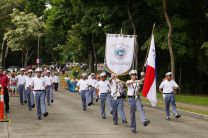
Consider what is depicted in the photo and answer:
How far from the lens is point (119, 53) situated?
23.8 m

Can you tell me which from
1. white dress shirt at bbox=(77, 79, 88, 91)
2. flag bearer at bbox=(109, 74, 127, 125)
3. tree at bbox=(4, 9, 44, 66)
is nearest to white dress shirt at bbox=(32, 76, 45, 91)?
flag bearer at bbox=(109, 74, 127, 125)

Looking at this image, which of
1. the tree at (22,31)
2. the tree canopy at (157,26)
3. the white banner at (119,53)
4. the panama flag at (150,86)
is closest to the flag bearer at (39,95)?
the white banner at (119,53)

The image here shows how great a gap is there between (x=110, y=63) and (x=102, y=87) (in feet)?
9.53

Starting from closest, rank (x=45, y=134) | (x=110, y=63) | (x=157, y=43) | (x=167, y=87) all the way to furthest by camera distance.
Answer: (x=45, y=134) → (x=167, y=87) → (x=110, y=63) → (x=157, y=43)

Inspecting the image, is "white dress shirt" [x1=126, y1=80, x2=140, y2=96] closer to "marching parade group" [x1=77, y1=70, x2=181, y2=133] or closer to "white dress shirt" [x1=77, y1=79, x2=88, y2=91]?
"marching parade group" [x1=77, y1=70, x2=181, y2=133]

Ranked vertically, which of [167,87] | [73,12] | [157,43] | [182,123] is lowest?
[182,123]

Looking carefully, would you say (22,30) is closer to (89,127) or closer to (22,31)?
(22,31)

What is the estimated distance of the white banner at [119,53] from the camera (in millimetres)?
23812

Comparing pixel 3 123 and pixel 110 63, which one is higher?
pixel 110 63

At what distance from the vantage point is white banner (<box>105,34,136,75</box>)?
78.1 feet

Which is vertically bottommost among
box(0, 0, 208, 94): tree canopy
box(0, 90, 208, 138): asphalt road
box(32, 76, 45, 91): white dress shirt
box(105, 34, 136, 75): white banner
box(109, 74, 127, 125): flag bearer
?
box(0, 90, 208, 138): asphalt road

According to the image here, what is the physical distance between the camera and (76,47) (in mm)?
66188

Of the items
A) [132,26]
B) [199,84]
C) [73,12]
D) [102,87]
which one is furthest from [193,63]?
[102,87]

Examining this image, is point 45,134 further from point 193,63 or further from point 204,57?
point 193,63
